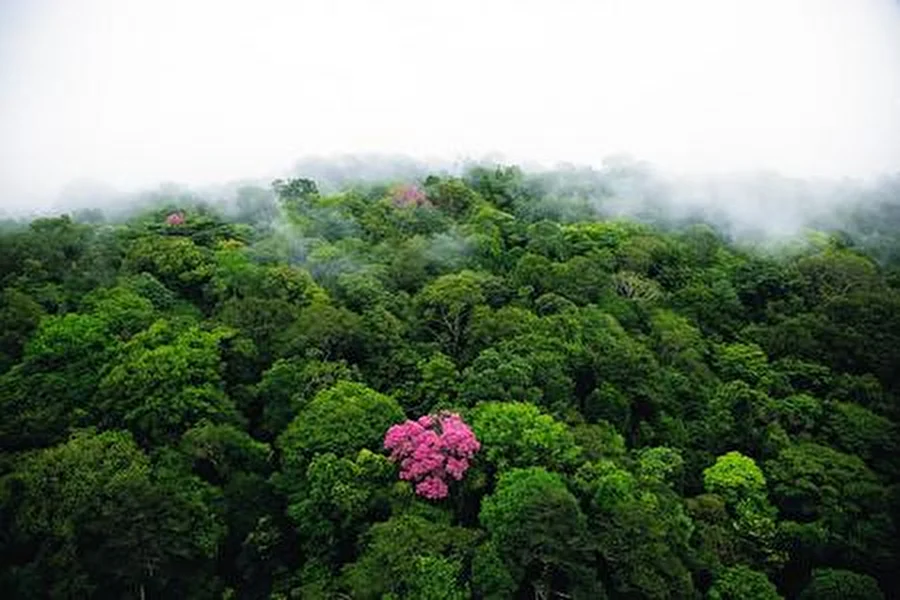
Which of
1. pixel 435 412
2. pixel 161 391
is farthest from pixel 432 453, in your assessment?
pixel 161 391

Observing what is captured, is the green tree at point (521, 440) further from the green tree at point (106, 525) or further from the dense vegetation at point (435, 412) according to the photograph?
the green tree at point (106, 525)

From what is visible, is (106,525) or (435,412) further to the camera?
(435,412)

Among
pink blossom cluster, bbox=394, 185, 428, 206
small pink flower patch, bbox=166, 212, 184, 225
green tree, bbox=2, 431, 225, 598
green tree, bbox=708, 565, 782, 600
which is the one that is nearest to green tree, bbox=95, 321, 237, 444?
green tree, bbox=2, 431, 225, 598

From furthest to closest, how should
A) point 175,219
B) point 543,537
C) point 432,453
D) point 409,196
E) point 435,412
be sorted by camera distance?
1. point 409,196
2. point 175,219
3. point 435,412
4. point 432,453
5. point 543,537

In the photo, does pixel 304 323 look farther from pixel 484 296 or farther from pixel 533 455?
pixel 533 455

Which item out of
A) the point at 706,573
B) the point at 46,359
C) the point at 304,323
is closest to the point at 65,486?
the point at 46,359

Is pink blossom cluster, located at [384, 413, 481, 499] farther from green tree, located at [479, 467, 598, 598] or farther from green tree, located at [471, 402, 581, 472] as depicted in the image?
green tree, located at [479, 467, 598, 598]

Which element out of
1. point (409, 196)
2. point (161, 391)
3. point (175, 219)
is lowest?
point (161, 391)

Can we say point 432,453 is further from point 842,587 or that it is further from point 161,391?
point 842,587
